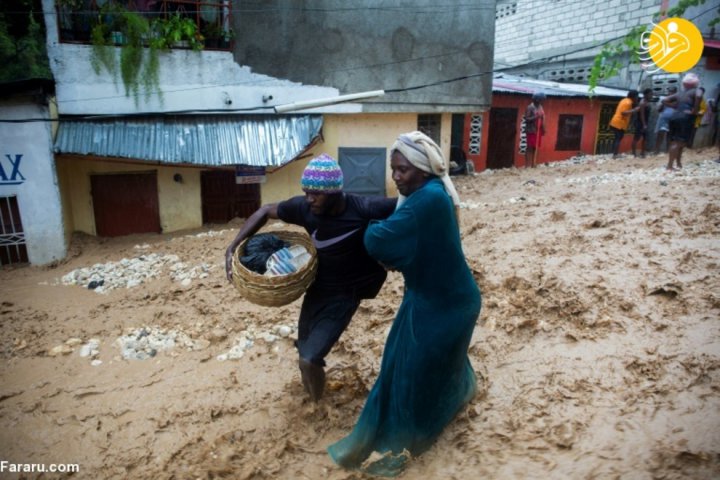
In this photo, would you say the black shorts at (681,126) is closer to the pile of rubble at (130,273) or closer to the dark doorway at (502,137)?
the dark doorway at (502,137)

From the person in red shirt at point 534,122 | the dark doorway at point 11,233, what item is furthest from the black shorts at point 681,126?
the dark doorway at point 11,233

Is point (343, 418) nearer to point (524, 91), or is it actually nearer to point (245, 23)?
point (245, 23)

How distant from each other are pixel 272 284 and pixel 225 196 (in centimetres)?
805

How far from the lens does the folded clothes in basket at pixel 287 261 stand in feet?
10.0

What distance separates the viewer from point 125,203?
964 centimetres

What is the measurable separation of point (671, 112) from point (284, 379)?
30.4 feet

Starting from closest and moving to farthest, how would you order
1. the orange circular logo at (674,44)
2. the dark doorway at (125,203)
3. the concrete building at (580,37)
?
the dark doorway at (125,203)
the orange circular logo at (674,44)
the concrete building at (580,37)

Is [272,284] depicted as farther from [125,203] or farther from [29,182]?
[125,203]

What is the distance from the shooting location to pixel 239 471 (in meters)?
3.08

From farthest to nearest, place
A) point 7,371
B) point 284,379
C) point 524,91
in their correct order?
point 524,91
point 7,371
point 284,379

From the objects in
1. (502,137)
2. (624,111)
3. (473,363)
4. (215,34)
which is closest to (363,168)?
(215,34)

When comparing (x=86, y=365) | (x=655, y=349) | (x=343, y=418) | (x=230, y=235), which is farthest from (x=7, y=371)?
(x=655, y=349)

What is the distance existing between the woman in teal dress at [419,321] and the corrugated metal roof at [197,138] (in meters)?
7.38

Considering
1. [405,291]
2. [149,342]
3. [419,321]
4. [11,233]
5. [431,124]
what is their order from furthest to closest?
[431,124] → [11,233] → [149,342] → [405,291] → [419,321]
